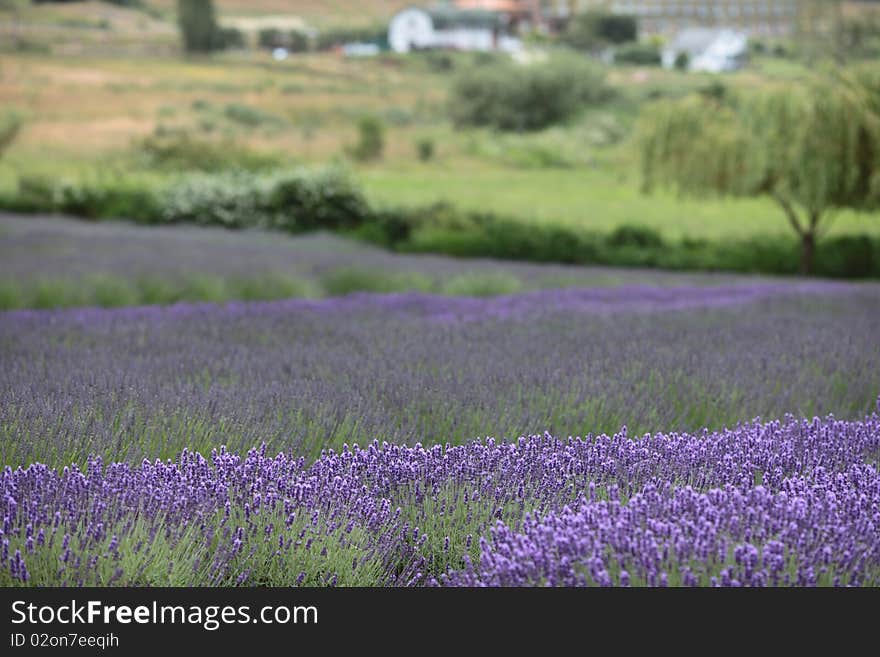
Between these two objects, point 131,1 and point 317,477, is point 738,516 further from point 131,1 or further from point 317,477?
point 131,1

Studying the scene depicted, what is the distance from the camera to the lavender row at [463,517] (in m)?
2.32

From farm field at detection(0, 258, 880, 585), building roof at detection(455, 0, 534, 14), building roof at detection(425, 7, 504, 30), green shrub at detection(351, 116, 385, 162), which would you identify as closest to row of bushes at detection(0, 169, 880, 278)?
green shrub at detection(351, 116, 385, 162)

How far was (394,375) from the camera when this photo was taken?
14.0 ft

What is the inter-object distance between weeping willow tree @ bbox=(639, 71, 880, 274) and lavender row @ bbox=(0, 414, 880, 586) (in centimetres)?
1464

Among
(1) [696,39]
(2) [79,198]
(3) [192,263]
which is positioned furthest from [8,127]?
(1) [696,39]

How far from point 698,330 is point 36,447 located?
3951 mm

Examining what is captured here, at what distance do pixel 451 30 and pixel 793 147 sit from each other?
23.4 m

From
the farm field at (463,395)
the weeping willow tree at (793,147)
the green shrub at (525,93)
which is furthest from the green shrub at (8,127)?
the green shrub at (525,93)

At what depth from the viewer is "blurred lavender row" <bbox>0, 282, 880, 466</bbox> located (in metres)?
Result: 3.36

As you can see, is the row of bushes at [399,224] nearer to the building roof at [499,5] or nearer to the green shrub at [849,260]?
the green shrub at [849,260]

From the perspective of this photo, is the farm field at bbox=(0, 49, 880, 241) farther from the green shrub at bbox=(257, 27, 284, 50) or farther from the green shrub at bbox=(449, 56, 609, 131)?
the green shrub at bbox=(449, 56, 609, 131)

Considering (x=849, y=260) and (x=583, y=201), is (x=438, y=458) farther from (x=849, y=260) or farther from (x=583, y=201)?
(x=583, y=201)
